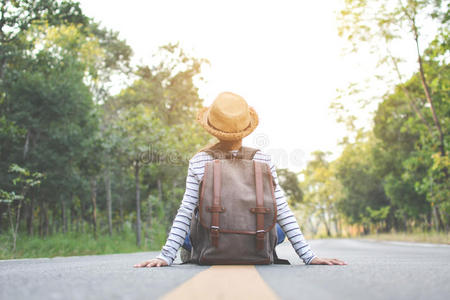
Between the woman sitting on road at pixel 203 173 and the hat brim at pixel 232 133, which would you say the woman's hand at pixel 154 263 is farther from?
the hat brim at pixel 232 133

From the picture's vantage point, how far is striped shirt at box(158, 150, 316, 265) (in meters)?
Answer: 3.71

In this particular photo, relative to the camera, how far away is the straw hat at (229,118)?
4062 mm

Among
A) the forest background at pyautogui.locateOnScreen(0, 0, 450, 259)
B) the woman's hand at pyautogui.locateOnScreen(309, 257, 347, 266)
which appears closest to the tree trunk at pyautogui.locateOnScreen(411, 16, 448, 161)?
the forest background at pyautogui.locateOnScreen(0, 0, 450, 259)

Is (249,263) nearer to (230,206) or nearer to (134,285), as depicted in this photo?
(230,206)

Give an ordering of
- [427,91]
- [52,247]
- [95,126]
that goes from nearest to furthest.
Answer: [52,247] → [427,91] → [95,126]

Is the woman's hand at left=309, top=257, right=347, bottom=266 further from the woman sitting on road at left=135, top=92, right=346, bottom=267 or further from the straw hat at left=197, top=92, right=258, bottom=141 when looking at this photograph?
the straw hat at left=197, top=92, right=258, bottom=141

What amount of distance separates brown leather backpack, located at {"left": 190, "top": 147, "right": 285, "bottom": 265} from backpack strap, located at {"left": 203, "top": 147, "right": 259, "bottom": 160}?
0.32m

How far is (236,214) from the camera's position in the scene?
354 centimetres

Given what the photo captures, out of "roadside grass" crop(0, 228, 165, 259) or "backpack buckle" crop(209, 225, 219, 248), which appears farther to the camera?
"roadside grass" crop(0, 228, 165, 259)

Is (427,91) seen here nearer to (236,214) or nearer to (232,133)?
(232,133)

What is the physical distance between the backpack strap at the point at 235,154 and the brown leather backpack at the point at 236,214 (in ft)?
1.05

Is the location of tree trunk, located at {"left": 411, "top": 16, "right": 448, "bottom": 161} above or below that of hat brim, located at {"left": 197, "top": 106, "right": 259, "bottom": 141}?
above

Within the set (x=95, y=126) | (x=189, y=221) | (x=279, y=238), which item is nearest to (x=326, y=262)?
(x=279, y=238)

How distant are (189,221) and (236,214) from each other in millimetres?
501
